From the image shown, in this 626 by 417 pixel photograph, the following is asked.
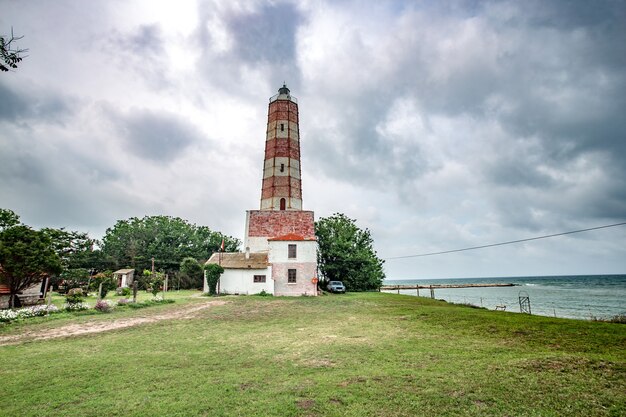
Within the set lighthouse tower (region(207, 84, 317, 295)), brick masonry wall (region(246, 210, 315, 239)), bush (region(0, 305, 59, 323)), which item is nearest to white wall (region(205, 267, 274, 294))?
lighthouse tower (region(207, 84, 317, 295))

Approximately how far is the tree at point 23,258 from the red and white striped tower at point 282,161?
52.4ft


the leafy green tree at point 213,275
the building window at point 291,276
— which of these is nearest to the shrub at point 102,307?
the leafy green tree at point 213,275

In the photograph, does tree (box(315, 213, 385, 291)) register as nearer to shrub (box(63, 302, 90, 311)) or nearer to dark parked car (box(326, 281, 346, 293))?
dark parked car (box(326, 281, 346, 293))

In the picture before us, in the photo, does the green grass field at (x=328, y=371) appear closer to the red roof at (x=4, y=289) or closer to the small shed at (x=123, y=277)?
the red roof at (x=4, y=289)

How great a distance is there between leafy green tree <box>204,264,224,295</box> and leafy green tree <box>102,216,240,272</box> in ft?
49.6

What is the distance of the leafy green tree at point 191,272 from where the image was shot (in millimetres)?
35500

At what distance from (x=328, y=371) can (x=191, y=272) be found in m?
32.6

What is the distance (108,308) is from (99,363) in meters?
11.0

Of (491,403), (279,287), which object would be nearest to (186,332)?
(491,403)

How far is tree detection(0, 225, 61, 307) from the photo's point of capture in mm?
16812

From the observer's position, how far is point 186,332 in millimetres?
11992

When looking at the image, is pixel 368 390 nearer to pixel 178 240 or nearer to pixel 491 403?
pixel 491 403

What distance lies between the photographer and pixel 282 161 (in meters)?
29.4

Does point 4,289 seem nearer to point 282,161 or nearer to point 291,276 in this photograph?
point 291,276
